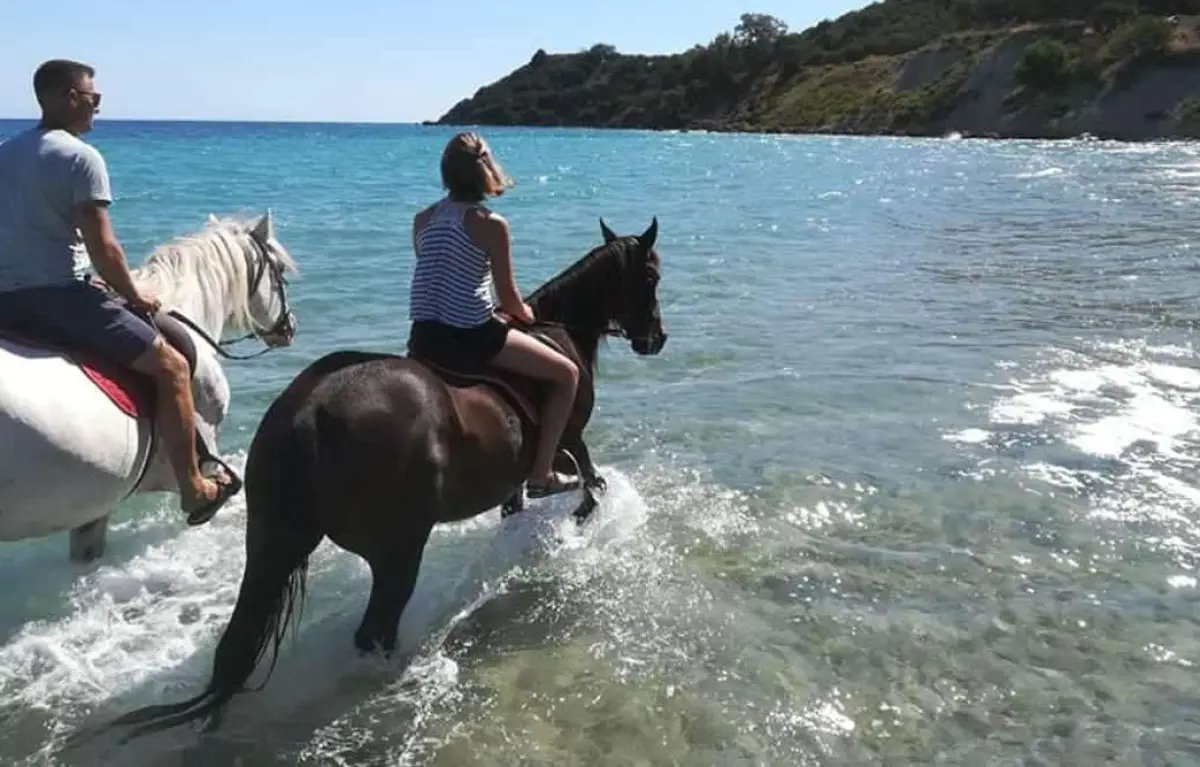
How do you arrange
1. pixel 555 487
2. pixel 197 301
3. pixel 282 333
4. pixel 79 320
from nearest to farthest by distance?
pixel 79 320
pixel 197 301
pixel 555 487
pixel 282 333

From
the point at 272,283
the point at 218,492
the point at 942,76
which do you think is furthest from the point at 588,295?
the point at 942,76

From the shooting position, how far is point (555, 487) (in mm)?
6723

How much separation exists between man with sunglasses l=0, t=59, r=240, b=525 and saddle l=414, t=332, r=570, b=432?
131 cm

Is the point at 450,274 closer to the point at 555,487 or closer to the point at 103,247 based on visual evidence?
the point at 103,247

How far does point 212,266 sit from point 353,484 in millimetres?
2789

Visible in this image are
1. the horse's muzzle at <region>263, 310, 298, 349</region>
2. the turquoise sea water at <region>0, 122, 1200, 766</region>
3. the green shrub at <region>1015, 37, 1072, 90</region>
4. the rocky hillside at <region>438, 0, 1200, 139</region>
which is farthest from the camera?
the green shrub at <region>1015, 37, 1072, 90</region>

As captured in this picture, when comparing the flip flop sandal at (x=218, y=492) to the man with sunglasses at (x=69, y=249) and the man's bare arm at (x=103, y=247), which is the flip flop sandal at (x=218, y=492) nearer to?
the man with sunglasses at (x=69, y=249)

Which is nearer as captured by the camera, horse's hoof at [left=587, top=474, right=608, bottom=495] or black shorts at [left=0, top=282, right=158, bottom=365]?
black shorts at [left=0, top=282, right=158, bottom=365]

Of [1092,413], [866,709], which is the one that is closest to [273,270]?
[866,709]

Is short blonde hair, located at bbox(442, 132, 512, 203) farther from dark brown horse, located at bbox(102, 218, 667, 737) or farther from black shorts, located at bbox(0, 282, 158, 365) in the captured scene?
black shorts, located at bbox(0, 282, 158, 365)

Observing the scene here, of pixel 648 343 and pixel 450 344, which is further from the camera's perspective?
pixel 648 343

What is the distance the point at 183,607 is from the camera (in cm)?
600

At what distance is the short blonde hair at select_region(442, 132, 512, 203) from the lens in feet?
17.8

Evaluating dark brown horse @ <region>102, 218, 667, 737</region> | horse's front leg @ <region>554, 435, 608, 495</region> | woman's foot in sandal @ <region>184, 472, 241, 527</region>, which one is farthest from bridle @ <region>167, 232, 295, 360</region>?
dark brown horse @ <region>102, 218, 667, 737</region>
